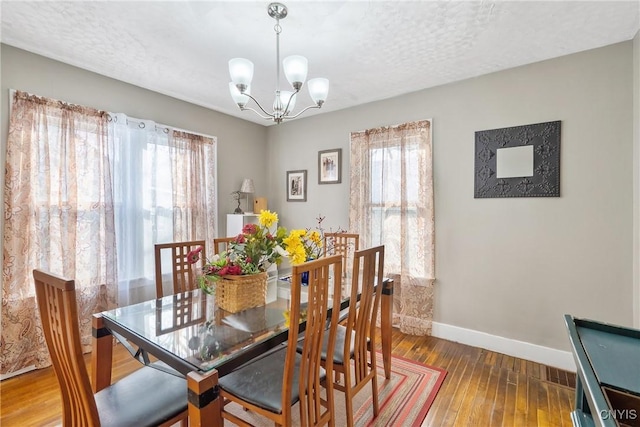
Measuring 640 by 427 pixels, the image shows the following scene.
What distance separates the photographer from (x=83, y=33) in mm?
2117

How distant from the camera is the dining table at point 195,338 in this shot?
1.10 metres

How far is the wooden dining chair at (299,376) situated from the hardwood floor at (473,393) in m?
1.02

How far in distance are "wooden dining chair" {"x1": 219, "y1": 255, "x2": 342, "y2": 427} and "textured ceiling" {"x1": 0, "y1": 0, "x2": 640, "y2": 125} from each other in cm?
170

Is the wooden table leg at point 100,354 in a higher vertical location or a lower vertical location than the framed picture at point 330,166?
lower

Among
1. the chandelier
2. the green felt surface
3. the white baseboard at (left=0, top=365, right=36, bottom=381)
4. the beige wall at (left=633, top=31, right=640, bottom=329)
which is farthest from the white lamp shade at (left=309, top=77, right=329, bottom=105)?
the white baseboard at (left=0, top=365, right=36, bottom=381)

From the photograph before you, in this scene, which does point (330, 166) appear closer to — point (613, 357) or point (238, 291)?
point (238, 291)

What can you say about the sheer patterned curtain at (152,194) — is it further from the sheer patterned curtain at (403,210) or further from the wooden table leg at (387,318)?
the wooden table leg at (387,318)

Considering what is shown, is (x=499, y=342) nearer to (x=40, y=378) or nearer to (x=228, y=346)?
(x=228, y=346)

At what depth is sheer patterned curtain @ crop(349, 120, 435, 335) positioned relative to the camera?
304 cm

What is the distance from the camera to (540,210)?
98.7 inches

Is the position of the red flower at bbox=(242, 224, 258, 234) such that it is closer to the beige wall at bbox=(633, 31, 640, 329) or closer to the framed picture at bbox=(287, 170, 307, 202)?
the framed picture at bbox=(287, 170, 307, 202)

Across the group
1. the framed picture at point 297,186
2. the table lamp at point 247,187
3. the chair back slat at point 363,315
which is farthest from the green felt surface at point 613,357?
the table lamp at point 247,187

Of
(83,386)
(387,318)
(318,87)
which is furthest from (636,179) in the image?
(83,386)

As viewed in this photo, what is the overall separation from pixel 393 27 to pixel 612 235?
2.32 m
